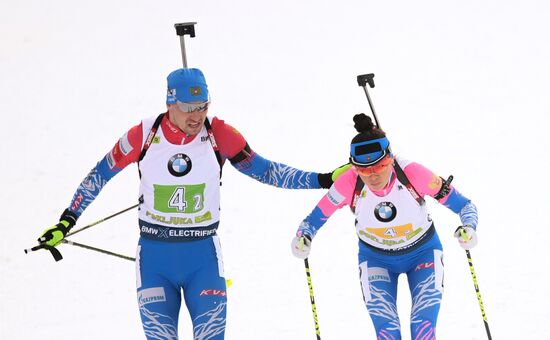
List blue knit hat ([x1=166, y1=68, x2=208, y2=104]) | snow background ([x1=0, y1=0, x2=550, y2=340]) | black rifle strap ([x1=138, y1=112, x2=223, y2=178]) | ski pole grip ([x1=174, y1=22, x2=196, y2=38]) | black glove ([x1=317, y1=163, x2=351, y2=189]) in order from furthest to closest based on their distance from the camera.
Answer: snow background ([x1=0, y1=0, x2=550, y2=340]) < ski pole grip ([x1=174, y1=22, x2=196, y2=38]) < black glove ([x1=317, y1=163, x2=351, y2=189]) < black rifle strap ([x1=138, y1=112, x2=223, y2=178]) < blue knit hat ([x1=166, y1=68, x2=208, y2=104])

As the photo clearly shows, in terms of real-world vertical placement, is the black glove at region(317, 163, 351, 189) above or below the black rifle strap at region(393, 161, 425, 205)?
above

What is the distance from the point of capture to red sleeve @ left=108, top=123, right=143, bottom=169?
271 inches

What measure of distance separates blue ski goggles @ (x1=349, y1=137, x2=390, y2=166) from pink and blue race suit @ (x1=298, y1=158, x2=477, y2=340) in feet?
0.94

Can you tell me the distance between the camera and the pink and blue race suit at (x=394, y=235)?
6.88 m

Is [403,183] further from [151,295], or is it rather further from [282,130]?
[282,130]

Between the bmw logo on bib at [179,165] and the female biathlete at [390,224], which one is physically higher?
the bmw logo on bib at [179,165]

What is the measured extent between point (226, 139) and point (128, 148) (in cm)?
66

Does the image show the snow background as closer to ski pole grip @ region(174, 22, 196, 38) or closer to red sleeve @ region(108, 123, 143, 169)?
red sleeve @ region(108, 123, 143, 169)

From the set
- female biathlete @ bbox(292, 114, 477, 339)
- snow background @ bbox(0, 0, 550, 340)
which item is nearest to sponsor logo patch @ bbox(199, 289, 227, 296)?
female biathlete @ bbox(292, 114, 477, 339)

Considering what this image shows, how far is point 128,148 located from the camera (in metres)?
6.89

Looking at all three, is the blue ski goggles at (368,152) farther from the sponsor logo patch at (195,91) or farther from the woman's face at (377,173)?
the sponsor logo patch at (195,91)

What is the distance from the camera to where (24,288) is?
10.4 metres

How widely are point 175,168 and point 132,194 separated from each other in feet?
20.7

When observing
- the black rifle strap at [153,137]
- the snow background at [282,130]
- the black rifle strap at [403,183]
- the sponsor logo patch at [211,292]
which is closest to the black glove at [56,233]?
the black rifle strap at [153,137]
